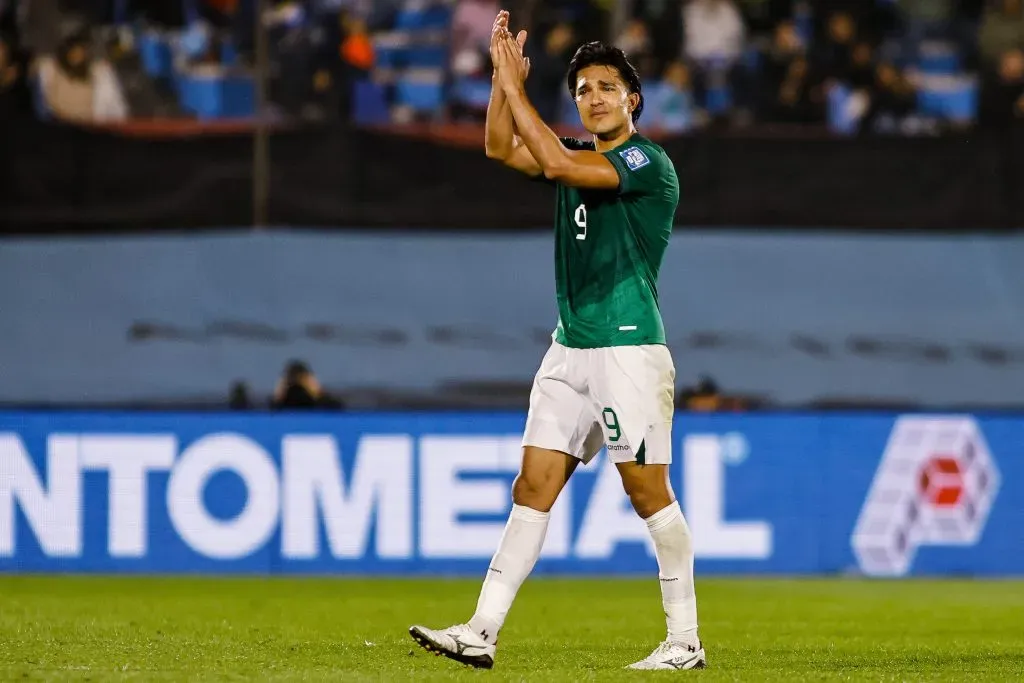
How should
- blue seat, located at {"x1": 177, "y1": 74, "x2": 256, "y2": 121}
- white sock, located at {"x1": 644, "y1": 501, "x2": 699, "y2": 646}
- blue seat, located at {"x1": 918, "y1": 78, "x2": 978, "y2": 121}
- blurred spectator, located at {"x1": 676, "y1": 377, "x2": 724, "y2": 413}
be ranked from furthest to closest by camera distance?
blue seat, located at {"x1": 918, "y1": 78, "x2": 978, "y2": 121} < blue seat, located at {"x1": 177, "y1": 74, "x2": 256, "y2": 121} < blurred spectator, located at {"x1": 676, "y1": 377, "x2": 724, "y2": 413} < white sock, located at {"x1": 644, "y1": 501, "x2": 699, "y2": 646}

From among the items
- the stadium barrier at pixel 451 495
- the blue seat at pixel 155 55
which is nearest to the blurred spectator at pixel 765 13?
the stadium barrier at pixel 451 495

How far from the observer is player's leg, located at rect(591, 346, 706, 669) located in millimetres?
6562

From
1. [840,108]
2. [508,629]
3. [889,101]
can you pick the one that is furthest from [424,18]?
[508,629]

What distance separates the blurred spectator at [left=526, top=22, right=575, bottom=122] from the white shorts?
890 cm

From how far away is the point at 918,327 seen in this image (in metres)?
15.9

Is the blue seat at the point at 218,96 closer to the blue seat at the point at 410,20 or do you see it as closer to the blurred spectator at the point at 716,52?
the blue seat at the point at 410,20

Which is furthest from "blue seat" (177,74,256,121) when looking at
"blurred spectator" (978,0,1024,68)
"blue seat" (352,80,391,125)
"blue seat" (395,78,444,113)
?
"blurred spectator" (978,0,1024,68)

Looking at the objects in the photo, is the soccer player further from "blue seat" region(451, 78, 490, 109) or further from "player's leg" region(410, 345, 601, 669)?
"blue seat" region(451, 78, 490, 109)

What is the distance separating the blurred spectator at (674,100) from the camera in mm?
15789

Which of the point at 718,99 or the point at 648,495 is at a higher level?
the point at 718,99

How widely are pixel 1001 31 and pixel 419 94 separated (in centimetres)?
504

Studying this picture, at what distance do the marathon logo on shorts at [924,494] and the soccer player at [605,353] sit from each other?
23.0ft

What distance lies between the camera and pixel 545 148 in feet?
20.8

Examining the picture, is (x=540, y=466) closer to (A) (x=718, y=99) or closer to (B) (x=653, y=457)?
(B) (x=653, y=457)
